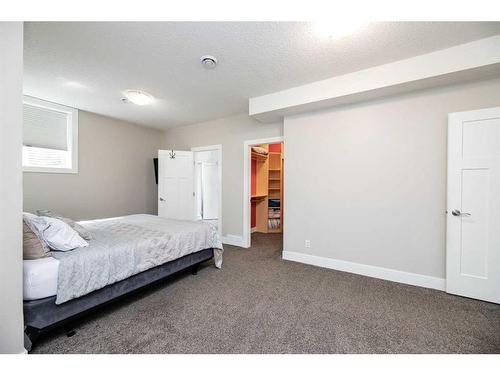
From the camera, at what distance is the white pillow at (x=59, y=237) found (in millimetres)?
1735

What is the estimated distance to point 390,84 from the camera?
7.73 ft

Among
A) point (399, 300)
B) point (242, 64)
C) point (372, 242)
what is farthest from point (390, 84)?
point (399, 300)

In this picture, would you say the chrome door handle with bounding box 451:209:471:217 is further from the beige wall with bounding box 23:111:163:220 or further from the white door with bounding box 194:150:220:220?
the beige wall with bounding box 23:111:163:220

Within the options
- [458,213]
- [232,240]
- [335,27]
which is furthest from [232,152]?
[458,213]

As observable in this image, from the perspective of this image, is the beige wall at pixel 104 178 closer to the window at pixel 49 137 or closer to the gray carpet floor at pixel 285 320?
the window at pixel 49 137

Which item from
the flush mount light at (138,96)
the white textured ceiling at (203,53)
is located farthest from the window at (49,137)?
the flush mount light at (138,96)

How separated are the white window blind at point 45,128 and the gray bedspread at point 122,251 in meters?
1.71

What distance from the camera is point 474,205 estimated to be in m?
2.21

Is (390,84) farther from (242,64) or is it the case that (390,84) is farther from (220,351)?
(220,351)

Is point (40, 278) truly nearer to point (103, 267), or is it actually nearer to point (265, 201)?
point (103, 267)

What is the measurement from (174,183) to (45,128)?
223 cm

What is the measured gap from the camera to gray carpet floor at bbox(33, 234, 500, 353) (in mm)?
1524

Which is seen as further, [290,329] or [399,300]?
[399,300]

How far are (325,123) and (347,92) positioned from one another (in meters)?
0.56
